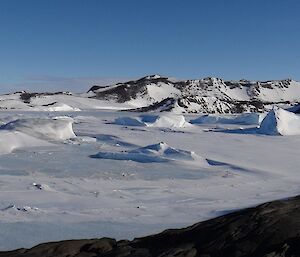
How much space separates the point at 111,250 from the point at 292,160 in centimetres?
857

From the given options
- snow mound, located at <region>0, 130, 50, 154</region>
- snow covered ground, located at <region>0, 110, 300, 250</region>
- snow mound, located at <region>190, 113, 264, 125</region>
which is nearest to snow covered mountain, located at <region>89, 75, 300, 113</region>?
snow mound, located at <region>190, 113, 264, 125</region>

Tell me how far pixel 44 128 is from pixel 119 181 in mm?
7465

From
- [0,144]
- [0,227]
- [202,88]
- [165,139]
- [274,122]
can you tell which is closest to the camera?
[0,227]

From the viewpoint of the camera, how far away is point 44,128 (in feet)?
54.0

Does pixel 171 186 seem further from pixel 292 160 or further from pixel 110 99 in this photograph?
pixel 110 99

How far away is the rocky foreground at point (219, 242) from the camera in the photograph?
15.6 feet

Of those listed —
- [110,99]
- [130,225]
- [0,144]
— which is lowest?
[130,225]

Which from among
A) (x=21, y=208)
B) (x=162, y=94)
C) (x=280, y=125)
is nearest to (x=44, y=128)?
(x=21, y=208)

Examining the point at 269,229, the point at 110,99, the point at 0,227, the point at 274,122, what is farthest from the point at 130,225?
the point at 110,99

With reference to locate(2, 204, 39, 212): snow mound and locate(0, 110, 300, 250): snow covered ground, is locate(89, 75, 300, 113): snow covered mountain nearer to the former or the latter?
locate(0, 110, 300, 250): snow covered ground

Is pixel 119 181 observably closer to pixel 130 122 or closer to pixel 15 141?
pixel 15 141

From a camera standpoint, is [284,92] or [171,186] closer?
[171,186]

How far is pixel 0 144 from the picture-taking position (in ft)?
45.3

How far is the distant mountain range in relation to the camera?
63.9 metres
